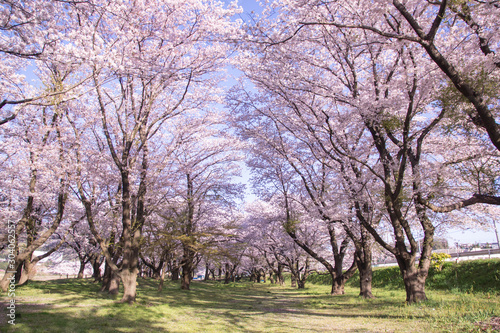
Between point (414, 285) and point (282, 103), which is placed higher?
point (282, 103)

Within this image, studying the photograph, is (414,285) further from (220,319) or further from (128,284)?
(128,284)

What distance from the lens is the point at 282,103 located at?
475 inches

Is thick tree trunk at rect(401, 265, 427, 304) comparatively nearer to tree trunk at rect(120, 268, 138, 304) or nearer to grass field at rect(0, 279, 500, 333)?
grass field at rect(0, 279, 500, 333)

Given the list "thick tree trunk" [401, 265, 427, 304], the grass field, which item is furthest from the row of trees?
the grass field

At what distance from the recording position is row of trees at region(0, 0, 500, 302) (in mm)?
6203

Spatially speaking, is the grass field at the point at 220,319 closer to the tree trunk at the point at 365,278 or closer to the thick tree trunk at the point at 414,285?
the thick tree trunk at the point at 414,285

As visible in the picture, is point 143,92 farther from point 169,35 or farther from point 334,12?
point 334,12

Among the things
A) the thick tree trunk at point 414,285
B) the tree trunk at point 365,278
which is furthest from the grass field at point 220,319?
the tree trunk at point 365,278

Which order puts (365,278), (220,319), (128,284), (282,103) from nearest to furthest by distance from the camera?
(220,319) → (128,284) → (282,103) → (365,278)

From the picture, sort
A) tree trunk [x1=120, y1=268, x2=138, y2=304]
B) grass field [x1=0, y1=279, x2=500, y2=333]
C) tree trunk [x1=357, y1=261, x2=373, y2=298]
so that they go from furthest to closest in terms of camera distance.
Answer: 1. tree trunk [x1=357, y1=261, x2=373, y2=298]
2. tree trunk [x1=120, y1=268, x2=138, y2=304]
3. grass field [x1=0, y1=279, x2=500, y2=333]

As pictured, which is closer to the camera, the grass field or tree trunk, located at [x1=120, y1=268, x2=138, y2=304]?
the grass field

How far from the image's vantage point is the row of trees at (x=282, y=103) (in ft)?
20.4

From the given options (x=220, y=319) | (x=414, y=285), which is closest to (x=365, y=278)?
(x=414, y=285)

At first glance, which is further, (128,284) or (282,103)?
(282,103)
